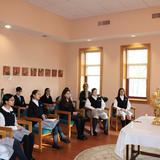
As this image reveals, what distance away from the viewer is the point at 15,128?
406cm

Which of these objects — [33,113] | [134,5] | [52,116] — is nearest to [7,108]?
[33,113]

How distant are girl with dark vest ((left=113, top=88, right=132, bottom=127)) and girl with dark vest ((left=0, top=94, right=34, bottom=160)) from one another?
323 cm

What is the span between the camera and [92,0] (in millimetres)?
6336

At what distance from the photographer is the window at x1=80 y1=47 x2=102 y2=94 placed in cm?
837

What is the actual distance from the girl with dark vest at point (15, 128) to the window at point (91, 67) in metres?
4.52

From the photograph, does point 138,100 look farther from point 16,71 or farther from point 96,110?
point 16,71

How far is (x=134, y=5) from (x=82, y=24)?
6.55 ft

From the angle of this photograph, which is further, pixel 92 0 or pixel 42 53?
pixel 42 53

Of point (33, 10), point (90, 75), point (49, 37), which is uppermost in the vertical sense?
point (33, 10)

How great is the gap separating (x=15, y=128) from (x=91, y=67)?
4.95 metres

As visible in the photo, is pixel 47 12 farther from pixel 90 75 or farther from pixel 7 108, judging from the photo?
pixel 7 108

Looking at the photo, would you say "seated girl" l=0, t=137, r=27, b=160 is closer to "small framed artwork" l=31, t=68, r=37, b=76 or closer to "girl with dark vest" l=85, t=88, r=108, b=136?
"girl with dark vest" l=85, t=88, r=108, b=136

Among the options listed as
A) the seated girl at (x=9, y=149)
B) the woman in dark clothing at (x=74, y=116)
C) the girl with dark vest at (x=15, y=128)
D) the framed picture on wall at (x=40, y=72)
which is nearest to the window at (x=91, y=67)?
the framed picture on wall at (x=40, y=72)

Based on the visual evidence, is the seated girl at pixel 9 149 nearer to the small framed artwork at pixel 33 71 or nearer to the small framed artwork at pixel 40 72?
the small framed artwork at pixel 33 71
